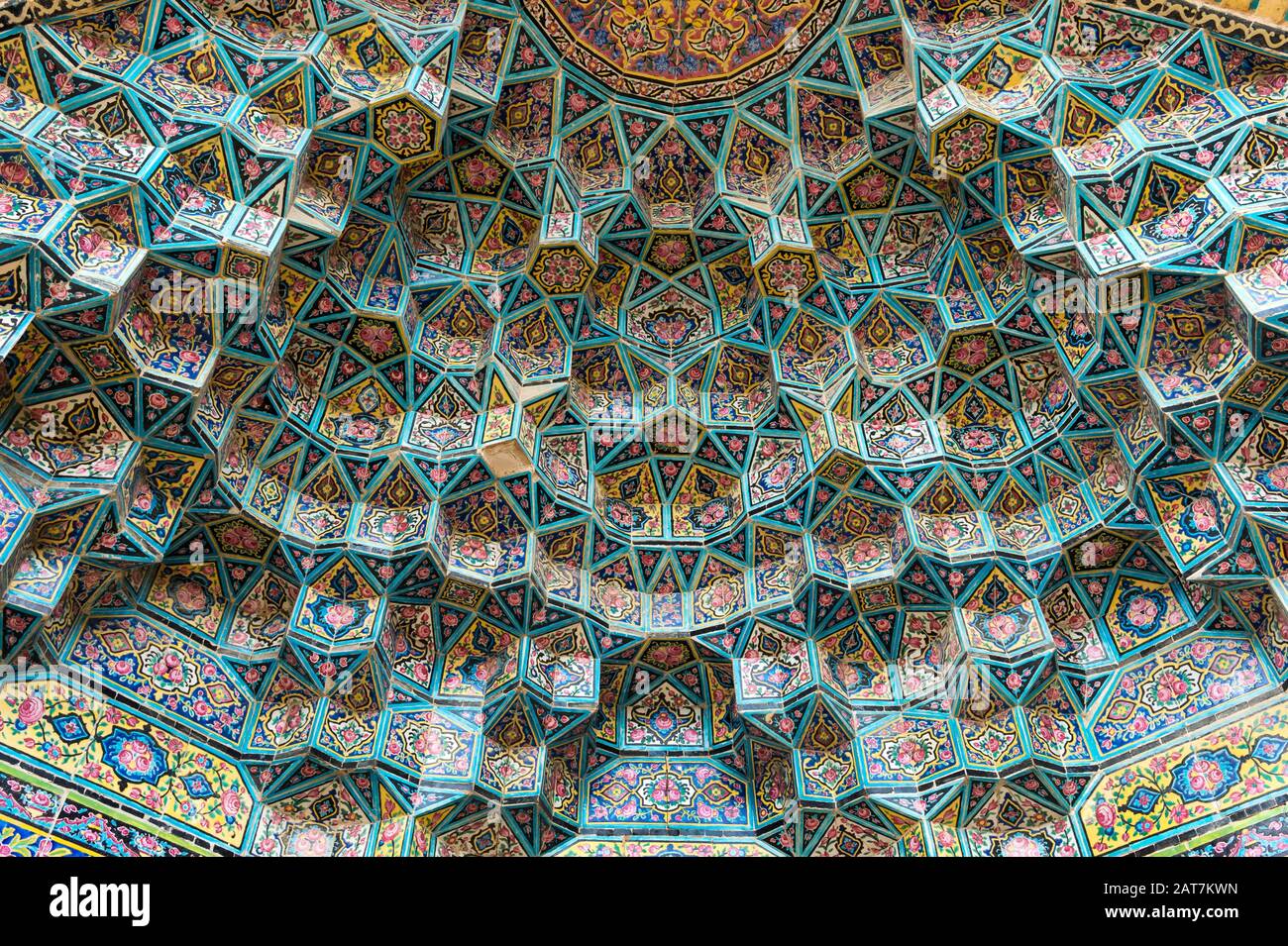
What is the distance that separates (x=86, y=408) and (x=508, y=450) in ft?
12.1

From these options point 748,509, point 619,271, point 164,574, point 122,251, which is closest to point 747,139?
point 619,271

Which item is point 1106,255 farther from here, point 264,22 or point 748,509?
point 264,22

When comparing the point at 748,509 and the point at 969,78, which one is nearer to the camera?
the point at 969,78

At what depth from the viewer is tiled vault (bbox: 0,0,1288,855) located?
10.4m

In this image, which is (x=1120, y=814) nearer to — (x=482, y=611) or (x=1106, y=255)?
(x=1106, y=255)

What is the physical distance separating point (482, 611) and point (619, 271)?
3.74 m

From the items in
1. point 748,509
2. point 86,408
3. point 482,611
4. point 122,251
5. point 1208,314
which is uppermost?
point 1208,314

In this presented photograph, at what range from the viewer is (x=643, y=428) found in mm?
12656

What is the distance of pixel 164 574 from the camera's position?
11.2 metres

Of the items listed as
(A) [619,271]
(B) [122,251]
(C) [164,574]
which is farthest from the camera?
(A) [619,271]

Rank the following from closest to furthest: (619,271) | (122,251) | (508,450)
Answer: (122,251), (508,450), (619,271)

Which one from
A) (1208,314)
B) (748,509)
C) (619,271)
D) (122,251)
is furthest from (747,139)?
(122,251)

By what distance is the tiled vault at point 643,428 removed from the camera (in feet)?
34.0

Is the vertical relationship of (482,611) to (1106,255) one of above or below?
below
